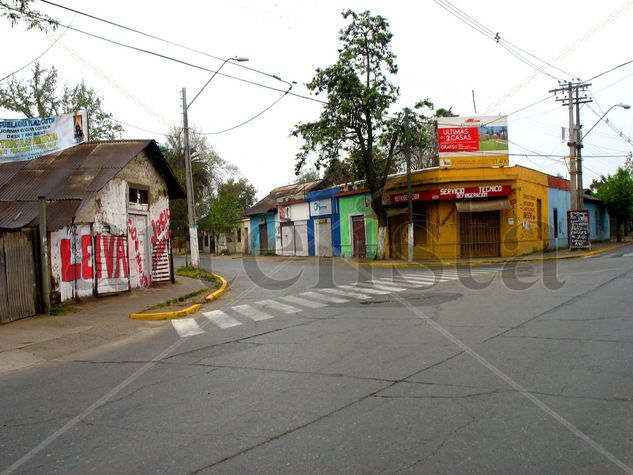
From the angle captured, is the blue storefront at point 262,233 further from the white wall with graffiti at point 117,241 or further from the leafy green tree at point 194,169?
the white wall with graffiti at point 117,241

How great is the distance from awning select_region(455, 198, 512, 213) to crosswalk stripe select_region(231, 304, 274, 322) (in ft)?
57.7

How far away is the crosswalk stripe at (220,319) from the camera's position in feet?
34.6

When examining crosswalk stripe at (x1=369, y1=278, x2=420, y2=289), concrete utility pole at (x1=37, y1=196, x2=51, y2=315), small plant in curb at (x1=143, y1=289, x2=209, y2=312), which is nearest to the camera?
concrete utility pole at (x1=37, y1=196, x2=51, y2=315)

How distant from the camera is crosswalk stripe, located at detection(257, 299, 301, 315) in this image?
12.1 metres

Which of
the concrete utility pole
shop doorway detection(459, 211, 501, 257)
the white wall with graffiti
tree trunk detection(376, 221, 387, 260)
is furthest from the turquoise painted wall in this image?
the concrete utility pole

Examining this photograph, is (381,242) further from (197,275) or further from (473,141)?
(197,275)

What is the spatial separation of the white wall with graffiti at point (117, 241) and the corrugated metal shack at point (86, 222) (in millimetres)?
28

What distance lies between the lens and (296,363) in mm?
6949

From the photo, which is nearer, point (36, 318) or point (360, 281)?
point (36, 318)

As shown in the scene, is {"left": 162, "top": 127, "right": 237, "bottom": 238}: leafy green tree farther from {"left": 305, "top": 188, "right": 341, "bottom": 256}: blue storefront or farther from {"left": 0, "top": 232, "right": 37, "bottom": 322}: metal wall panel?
{"left": 0, "top": 232, "right": 37, "bottom": 322}: metal wall panel

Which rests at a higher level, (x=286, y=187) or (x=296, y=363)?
(x=286, y=187)

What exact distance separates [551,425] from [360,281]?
13831 millimetres

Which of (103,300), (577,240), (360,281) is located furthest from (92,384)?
(577,240)

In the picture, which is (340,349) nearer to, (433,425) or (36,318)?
(433,425)
